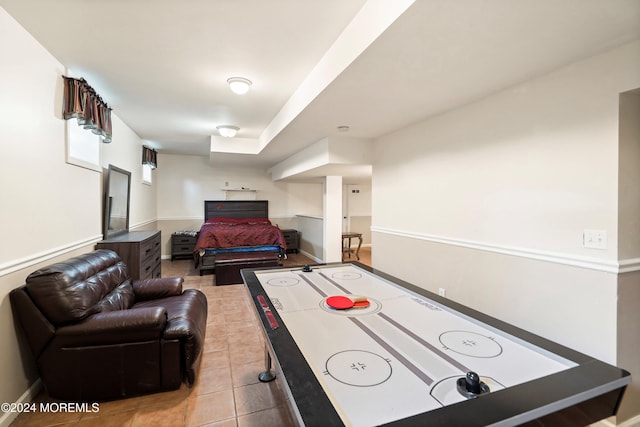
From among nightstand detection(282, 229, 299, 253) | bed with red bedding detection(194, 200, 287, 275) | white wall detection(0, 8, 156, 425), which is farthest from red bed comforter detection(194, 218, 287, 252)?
white wall detection(0, 8, 156, 425)

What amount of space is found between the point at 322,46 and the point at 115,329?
94.2 inches

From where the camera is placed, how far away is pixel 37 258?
200 cm

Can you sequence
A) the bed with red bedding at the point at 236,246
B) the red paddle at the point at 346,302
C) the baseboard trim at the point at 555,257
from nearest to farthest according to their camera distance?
the red paddle at the point at 346,302
the baseboard trim at the point at 555,257
the bed with red bedding at the point at 236,246

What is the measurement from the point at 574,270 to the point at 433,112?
5.79 feet

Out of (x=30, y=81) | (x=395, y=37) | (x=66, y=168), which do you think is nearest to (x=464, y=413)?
(x=395, y=37)

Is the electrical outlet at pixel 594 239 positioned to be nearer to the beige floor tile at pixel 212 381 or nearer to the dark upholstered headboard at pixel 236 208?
the beige floor tile at pixel 212 381

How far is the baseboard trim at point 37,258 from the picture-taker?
171 cm

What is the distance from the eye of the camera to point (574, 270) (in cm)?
182

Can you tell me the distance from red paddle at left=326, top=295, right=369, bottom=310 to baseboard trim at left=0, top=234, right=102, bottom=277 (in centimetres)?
194

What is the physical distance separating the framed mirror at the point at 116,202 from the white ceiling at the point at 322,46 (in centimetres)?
93

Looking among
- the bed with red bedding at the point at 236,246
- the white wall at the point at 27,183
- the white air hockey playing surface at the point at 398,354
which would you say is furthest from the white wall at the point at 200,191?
the white air hockey playing surface at the point at 398,354

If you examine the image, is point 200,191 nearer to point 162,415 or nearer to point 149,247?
point 149,247

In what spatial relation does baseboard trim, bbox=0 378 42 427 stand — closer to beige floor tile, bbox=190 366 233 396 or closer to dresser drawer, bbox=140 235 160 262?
beige floor tile, bbox=190 366 233 396

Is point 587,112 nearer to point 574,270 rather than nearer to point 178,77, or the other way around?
point 574,270
